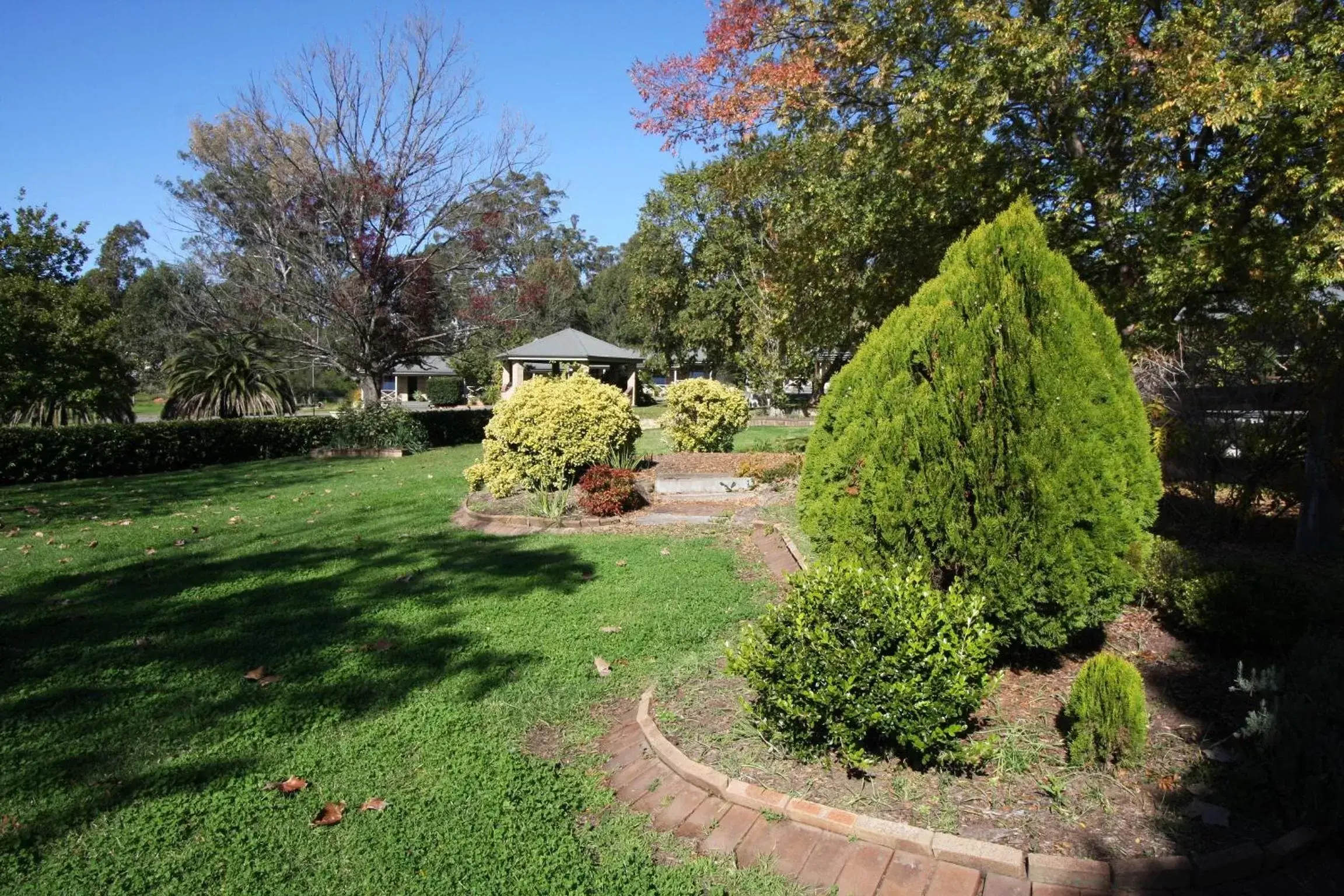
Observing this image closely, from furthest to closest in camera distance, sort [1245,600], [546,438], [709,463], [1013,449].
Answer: [709,463] → [546,438] → [1245,600] → [1013,449]

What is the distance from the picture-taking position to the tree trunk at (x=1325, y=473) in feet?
18.6

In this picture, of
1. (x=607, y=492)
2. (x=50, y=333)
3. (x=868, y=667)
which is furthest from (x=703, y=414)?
(x=50, y=333)

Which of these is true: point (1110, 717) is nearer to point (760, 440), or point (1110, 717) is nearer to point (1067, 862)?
point (1067, 862)

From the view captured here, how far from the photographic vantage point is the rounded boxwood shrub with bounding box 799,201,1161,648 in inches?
141

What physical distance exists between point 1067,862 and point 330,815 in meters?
2.70

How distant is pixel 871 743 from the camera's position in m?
3.21

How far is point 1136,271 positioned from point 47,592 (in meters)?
10.6

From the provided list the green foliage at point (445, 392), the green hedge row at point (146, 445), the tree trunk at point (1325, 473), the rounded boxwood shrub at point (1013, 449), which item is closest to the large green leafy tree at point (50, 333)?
the green hedge row at point (146, 445)

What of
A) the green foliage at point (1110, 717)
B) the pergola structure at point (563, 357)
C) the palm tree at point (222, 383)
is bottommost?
the green foliage at point (1110, 717)

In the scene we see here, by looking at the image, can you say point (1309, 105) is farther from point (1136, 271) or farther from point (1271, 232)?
point (1136, 271)

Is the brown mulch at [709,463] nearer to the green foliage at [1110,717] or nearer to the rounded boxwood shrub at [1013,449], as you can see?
the rounded boxwood shrub at [1013,449]

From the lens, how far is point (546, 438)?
10148 mm

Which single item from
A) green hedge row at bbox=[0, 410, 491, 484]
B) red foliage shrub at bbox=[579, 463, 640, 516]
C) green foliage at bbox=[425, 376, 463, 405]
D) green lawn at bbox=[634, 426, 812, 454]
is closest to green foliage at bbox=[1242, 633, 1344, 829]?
red foliage shrub at bbox=[579, 463, 640, 516]

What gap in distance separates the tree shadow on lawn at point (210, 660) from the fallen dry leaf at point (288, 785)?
0.55 ft
